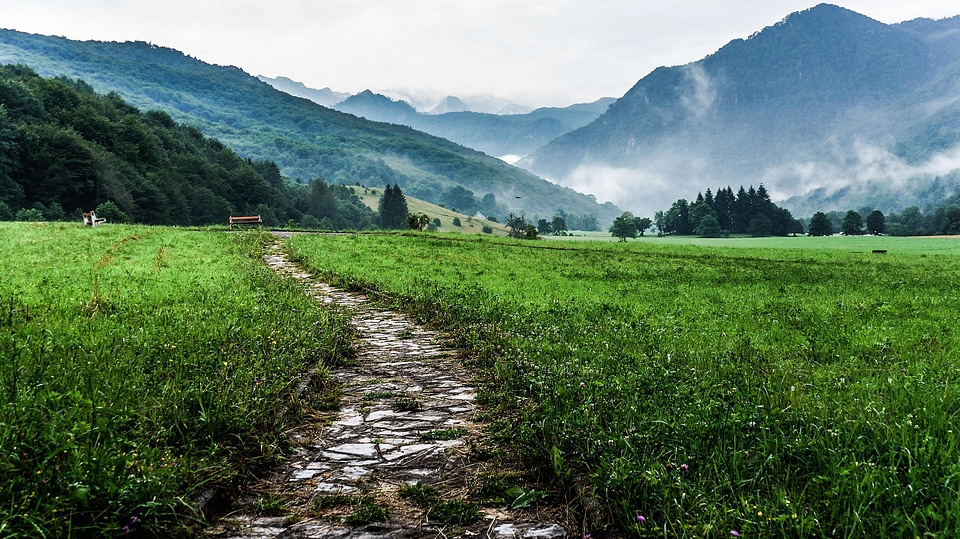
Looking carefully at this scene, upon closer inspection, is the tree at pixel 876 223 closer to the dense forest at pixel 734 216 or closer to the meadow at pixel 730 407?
the dense forest at pixel 734 216

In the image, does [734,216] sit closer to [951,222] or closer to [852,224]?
[852,224]

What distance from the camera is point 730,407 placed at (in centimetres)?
516

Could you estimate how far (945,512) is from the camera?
3.34 m

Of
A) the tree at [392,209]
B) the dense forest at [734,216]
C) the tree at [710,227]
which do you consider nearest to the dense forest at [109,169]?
→ the tree at [392,209]

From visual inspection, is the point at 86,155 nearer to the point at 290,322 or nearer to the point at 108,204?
the point at 108,204

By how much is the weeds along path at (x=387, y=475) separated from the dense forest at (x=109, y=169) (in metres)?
69.5

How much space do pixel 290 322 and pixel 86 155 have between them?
9408 centimetres

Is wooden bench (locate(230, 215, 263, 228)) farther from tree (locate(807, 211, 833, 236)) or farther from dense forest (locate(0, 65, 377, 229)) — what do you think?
tree (locate(807, 211, 833, 236))

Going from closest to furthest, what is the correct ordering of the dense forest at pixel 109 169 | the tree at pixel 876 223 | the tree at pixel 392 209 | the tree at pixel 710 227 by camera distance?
the dense forest at pixel 109 169
the tree at pixel 876 223
the tree at pixel 710 227
the tree at pixel 392 209

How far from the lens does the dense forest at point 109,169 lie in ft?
253

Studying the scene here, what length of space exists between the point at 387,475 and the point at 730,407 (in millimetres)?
3378

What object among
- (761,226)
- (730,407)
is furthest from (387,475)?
(761,226)

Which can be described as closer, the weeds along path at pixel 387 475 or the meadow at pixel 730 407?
the meadow at pixel 730 407

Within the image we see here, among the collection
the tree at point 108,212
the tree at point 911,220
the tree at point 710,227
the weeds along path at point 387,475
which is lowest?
the weeds along path at point 387,475
